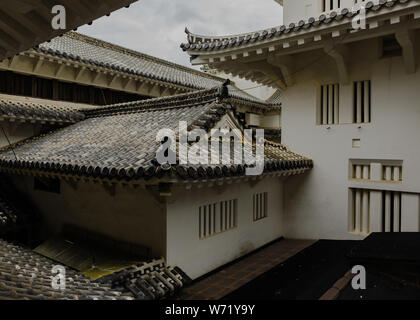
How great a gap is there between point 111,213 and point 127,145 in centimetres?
168

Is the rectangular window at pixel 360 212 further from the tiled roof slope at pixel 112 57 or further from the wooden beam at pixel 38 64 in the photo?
the wooden beam at pixel 38 64

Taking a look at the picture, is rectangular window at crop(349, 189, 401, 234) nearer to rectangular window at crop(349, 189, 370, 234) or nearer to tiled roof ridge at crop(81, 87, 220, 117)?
rectangular window at crop(349, 189, 370, 234)

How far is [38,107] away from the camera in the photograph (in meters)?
10.9

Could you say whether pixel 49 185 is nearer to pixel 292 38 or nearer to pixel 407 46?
pixel 292 38

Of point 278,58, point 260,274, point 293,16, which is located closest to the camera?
point 260,274

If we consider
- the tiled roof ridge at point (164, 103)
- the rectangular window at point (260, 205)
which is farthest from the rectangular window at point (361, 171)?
the tiled roof ridge at point (164, 103)

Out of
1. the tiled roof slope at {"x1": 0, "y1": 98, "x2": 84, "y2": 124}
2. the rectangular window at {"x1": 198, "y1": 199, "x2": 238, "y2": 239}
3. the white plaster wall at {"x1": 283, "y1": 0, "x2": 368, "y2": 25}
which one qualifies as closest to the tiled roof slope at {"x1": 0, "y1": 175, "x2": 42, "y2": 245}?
the tiled roof slope at {"x1": 0, "y1": 98, "x2": 84, "y2": 124}

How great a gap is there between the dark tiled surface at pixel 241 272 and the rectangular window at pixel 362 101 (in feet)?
13.8

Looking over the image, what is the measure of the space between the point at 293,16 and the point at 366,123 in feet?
14.4

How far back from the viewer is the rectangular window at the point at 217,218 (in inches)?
299

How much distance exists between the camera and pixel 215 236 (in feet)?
26.0

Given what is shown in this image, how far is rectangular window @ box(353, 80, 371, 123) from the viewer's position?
31.0 feet
